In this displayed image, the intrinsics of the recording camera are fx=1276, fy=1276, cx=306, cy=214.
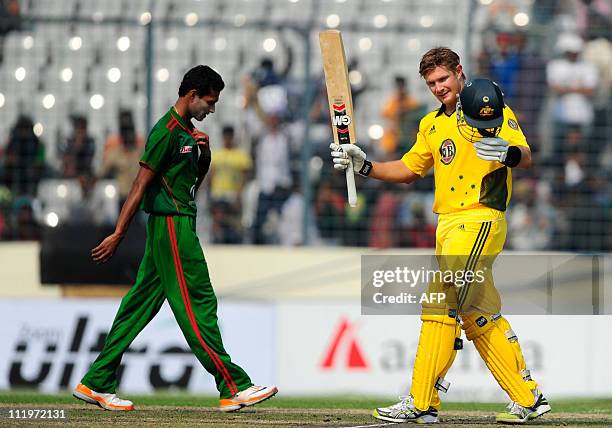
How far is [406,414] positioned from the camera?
7488 millimetres

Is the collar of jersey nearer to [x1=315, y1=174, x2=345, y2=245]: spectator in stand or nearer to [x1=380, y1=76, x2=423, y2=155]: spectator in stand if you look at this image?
[x1=315, y1=174, x2=345, y2=245]: spectator in stand

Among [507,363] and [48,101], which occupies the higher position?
[48,101]

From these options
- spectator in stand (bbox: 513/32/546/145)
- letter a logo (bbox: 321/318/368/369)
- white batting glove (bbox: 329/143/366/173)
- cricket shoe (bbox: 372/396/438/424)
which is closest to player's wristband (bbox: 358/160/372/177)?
white batting glove (bbox: 329/143/366/173)

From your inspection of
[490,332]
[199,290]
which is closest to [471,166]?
[490,332]

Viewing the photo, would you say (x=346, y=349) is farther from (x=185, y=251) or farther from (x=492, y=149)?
(x=492, y=149)

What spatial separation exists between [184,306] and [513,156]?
222 cm

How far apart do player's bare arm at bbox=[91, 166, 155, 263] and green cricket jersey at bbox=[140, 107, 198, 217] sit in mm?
72

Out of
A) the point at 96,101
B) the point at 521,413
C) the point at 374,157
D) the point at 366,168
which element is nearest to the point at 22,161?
the point at 96,101

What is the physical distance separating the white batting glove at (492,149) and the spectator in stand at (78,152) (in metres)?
6.85

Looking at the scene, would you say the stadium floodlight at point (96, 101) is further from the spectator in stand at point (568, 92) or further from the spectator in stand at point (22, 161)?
the spectator in stand at point (568, 92)

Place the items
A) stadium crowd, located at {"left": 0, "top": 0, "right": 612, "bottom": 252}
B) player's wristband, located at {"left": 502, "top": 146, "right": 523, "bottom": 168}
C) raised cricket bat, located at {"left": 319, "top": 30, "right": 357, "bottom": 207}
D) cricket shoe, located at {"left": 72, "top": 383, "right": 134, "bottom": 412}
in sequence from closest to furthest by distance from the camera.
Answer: player's wristband, located at {"left": 502, "top": 146, "right": 523, "bottom": 168} → raised cricket bat, located at {"left": 319, "top": 30, "right": 357, "bottom": 207} → cricket shoe, located at {"left": 72, "top": 383, "right": 134, "bottom": 412} → stadium crowd, located at {"left": 0, "top": 0, "right": 612, "bottom": 252}

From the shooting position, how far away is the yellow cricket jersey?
24.3 feet

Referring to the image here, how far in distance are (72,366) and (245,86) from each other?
4.00m

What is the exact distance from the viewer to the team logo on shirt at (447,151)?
7492mm
